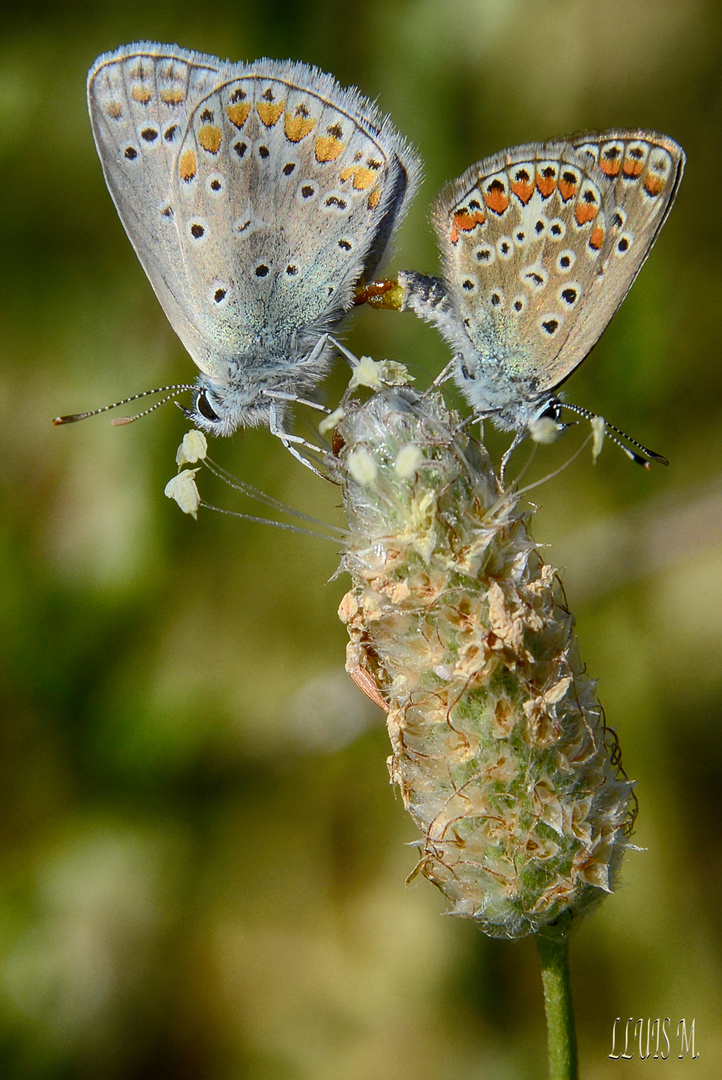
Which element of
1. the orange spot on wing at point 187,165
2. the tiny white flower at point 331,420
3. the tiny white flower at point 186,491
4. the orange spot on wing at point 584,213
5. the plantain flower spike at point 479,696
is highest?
the orange spot on wing at point 187,165

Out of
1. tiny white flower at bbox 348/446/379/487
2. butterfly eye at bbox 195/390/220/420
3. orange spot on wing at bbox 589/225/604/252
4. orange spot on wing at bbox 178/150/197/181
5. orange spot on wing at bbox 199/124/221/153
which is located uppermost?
orange spot on wing at bbox 199/124/221/153

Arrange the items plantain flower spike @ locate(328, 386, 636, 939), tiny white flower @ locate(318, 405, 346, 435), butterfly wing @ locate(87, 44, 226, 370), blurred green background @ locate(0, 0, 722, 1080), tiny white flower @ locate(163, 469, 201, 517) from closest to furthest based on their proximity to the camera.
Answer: plantain flower spike @ locate(328, 386, 636, 939) < tiny white flower @ locate(318, 405, 346, 435) < tiny white flower @ locate(163, 469, 201, 517) < butterfly wing @ locate(87, 44, 226, 370) < blurred green background @ locate(0, 0, 722, 1080)

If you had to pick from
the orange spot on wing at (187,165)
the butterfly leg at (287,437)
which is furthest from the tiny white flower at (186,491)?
the orange spot on wing at (187,165)

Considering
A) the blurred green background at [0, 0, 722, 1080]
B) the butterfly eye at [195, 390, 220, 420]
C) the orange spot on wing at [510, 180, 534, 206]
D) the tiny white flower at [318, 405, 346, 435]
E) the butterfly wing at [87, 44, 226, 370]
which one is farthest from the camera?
the blurred green background at [0, 0, 722, 1080]

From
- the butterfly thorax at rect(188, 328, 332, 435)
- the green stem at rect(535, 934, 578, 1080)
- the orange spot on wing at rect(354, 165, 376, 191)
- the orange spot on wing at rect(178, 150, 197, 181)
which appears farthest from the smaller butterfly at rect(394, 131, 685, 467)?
the green stem at rect(535, 934, 578, 1080)

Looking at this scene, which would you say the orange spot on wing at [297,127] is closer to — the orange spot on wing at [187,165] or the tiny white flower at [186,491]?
the orange spot on wing at [187,165]

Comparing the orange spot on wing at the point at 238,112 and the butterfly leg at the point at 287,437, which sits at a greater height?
the orange spot on wing at the point at 238,112

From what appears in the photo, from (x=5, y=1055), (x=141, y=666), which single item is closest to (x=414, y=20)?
(x=141, y=666)

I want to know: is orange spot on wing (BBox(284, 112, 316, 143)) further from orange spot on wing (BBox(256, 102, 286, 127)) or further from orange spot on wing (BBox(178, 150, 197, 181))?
orange spot on wing (BBox(178, 150, 197, 181))
